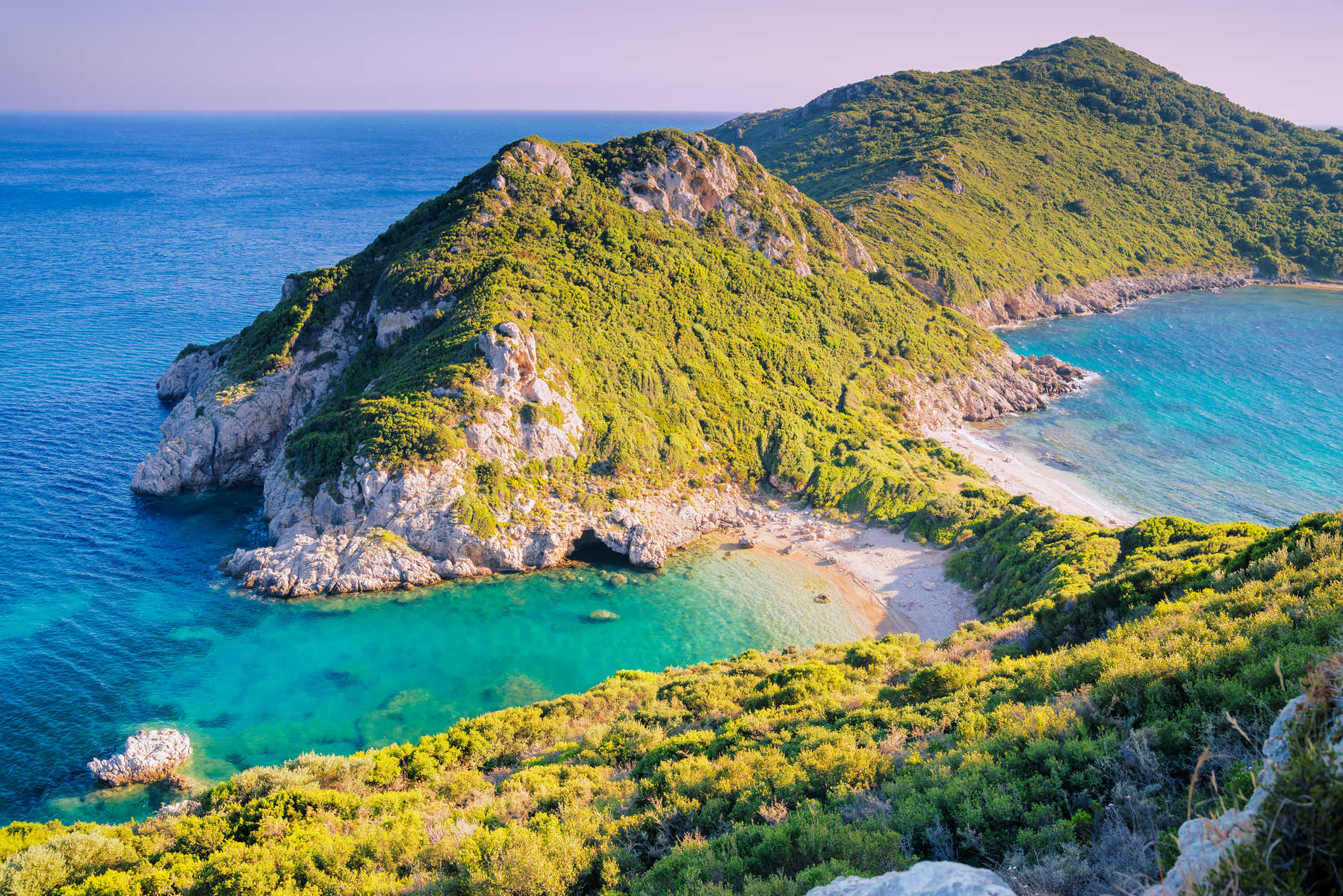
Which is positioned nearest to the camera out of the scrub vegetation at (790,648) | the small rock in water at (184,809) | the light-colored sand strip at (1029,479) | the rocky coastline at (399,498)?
the scrub vegetation at (790,648)

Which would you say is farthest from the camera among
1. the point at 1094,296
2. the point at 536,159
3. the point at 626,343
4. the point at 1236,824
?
the point at 1094,296

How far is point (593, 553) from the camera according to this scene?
4544 cm

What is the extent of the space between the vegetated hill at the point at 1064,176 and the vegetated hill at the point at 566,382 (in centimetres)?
3054

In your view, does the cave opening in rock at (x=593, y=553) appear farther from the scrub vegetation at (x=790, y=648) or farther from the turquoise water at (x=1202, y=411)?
the turquoise water at (x=1202, y=411)

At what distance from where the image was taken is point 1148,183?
5034 inches

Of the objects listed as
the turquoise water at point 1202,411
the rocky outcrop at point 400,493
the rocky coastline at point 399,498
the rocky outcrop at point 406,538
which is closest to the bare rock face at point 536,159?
the rocky outcrop at point 400,493

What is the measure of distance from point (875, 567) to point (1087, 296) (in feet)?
289

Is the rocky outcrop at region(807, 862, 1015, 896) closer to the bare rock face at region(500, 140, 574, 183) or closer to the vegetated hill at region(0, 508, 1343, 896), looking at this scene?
the vegetated hill at region(0, 508, 1343, 896)

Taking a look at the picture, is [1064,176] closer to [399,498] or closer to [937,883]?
[399,498]

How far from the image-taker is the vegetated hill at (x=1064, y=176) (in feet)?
333

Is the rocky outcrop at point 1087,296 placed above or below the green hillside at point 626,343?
above

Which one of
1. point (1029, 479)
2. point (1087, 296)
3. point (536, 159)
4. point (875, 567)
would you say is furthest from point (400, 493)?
point (1087, 296)

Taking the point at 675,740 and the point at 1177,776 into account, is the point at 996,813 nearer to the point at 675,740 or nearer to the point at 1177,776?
the point at 1177,776

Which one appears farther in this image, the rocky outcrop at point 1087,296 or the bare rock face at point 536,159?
the rocky outcrop at point 1087,296
